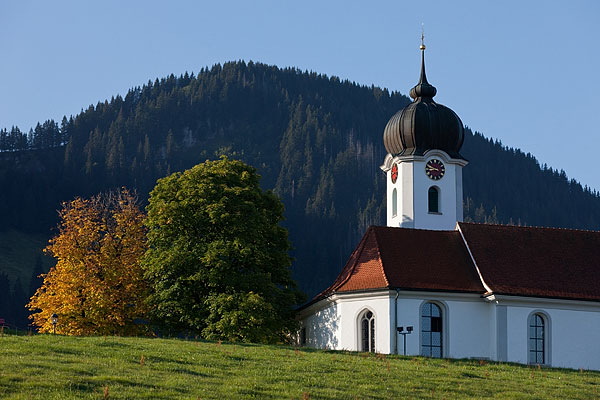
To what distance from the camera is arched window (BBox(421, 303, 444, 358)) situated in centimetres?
4891

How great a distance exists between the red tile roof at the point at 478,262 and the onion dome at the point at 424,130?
7350mm

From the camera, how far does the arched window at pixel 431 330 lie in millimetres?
48906

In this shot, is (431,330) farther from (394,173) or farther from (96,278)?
(96,278)

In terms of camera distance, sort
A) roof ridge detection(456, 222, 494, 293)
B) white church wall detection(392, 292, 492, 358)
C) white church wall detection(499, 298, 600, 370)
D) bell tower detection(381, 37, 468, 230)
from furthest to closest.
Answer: bell tower detection(381, 37, 468, 230) → roof ridge detection(456, 222, 494, 293) → white church wall detection(499, 298, 600, 370) → white church wall detection(392, 292, 492, 358)

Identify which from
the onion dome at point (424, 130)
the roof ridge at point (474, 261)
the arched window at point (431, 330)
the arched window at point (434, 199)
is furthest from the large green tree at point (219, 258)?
the onion dome at point (424, 130)

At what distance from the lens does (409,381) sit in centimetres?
3170

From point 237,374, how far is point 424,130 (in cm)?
3206

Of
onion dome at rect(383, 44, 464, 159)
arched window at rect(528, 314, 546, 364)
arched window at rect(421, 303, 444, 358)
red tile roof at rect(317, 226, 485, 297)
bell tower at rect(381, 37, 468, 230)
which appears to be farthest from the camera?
onion dome at rect(383, 44, 464, 159)

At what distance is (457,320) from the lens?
162 ft

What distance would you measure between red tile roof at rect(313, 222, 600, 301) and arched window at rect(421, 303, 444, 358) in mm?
1118

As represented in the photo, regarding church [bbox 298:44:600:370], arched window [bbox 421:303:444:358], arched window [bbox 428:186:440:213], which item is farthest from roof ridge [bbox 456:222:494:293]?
arched window [bbox 428:186:440:213]

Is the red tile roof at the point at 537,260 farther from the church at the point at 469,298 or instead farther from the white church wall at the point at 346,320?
the white church wall at the point at 346,320

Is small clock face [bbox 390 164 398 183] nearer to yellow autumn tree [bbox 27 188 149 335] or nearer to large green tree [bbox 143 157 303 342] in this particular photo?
large green tree [bbox 143 157 303 342]

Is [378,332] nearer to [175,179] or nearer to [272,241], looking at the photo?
[272,241]
